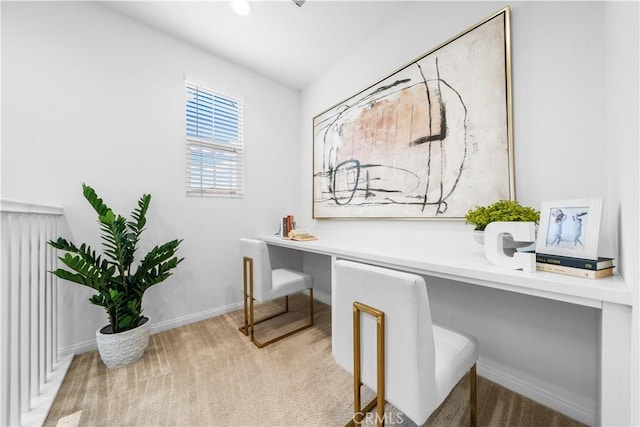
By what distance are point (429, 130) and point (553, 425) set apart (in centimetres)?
179

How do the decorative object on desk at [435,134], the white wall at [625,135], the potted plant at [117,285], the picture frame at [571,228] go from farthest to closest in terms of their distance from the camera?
the potted plant at [117,285], the decorative object on desk at [435,134], the picture frame at [571,228], the white wall at [625,135]

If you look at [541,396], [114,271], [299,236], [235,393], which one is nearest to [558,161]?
[541,396]

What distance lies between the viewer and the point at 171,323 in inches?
83.9

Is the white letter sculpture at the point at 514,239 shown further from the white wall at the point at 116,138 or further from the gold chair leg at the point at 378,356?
the white wall at the point at 116,138

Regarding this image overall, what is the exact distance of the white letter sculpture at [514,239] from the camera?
96 cm

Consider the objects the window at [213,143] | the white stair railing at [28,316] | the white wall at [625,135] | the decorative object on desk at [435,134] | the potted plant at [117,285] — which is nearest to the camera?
the white wall at [625,135]

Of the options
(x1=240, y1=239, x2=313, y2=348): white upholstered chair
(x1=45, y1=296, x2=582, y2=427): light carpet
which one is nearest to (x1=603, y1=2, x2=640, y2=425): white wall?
(x1=45, y1=296, x2=582, y2=427): light carpet

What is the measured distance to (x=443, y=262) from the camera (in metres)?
1.19

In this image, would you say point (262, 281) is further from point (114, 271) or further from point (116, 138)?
point (116, 138)

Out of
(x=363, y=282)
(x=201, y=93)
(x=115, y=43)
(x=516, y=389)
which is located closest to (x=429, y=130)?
(x=363, y=282)

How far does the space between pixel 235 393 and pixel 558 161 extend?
222cm

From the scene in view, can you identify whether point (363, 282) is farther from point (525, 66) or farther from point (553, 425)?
point (525, 66)

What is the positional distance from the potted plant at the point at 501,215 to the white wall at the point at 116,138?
7.16 feet

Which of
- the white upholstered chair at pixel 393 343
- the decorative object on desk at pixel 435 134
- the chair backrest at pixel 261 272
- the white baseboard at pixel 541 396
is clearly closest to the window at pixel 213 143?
the chair backrest at pixel 261 272
